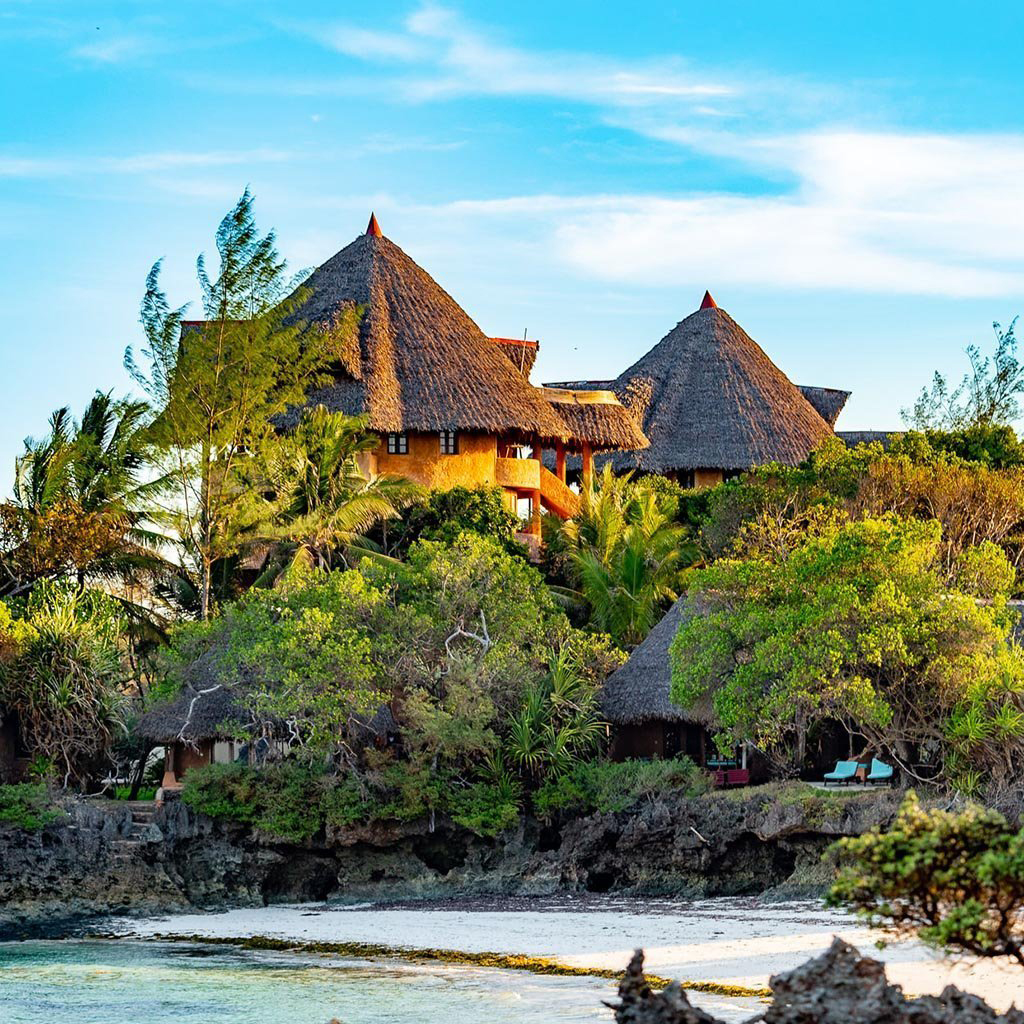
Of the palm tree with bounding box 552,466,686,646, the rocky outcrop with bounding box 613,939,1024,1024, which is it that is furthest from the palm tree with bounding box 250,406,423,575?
the rocky outcrop with bounding box 613,939,1024,1024

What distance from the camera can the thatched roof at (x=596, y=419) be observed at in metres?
35.3

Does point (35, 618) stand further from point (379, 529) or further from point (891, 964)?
point (891, 964)

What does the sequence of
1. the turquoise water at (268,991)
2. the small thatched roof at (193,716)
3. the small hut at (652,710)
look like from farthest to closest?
1. the small thatched roof at (193,716)
2. the small hut at (652,710)
3. the turquoise water at (268,991)

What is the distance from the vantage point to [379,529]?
31.9 meters

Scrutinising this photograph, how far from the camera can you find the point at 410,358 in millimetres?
33312

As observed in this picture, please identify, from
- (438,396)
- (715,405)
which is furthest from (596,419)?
(438,396)

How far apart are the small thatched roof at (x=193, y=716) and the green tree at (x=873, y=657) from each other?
748cm

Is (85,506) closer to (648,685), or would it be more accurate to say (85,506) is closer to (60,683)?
(60,683)

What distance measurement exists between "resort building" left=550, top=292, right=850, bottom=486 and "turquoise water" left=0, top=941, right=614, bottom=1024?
20208 millimetres

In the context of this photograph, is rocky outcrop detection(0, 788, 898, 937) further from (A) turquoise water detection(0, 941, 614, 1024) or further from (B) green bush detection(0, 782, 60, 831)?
(A) turquoise water detection(0, 941, 614, 1024)

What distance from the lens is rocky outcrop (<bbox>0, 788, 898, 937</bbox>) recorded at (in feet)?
72.0

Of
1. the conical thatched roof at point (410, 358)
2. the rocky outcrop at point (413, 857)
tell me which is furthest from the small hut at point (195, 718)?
the conical thatched roof at point (410, 358)

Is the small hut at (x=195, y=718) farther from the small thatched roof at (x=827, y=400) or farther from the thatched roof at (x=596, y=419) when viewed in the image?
the small thatched roof at (x=827, y=400)

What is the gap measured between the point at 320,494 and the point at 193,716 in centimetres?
550
